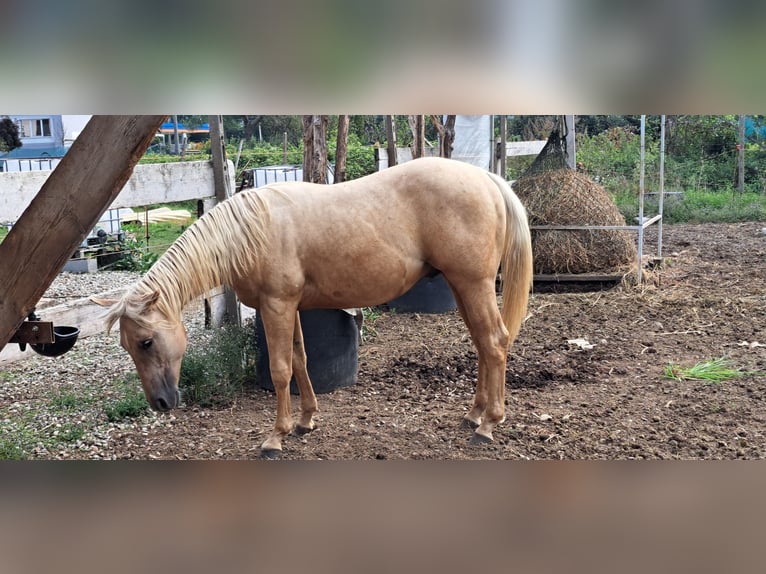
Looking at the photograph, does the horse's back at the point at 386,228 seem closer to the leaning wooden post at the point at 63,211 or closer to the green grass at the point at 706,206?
the leaning wooden post at the point at 63,211

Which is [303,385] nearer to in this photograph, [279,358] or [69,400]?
[279,358]

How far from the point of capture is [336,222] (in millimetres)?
3461

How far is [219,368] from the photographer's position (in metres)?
4.41

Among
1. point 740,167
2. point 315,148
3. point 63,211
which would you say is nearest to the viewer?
point 63,211

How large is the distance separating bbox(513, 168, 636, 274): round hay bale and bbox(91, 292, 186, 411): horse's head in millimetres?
5176

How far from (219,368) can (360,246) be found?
4.95 ft

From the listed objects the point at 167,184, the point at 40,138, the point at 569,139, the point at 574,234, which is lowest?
the point at 574,234

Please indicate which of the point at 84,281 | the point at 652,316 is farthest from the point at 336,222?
the point at 84,281

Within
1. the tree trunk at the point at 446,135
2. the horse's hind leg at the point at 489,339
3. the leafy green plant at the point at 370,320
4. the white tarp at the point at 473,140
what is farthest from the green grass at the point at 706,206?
the horse's hind leg at the point at 489,339

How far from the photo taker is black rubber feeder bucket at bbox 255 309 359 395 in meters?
4.40

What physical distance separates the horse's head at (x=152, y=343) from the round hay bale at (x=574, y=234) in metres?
5.18

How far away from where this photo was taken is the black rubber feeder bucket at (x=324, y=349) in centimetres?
440

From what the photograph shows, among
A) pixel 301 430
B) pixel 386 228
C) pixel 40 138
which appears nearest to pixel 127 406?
pixel 301 430
